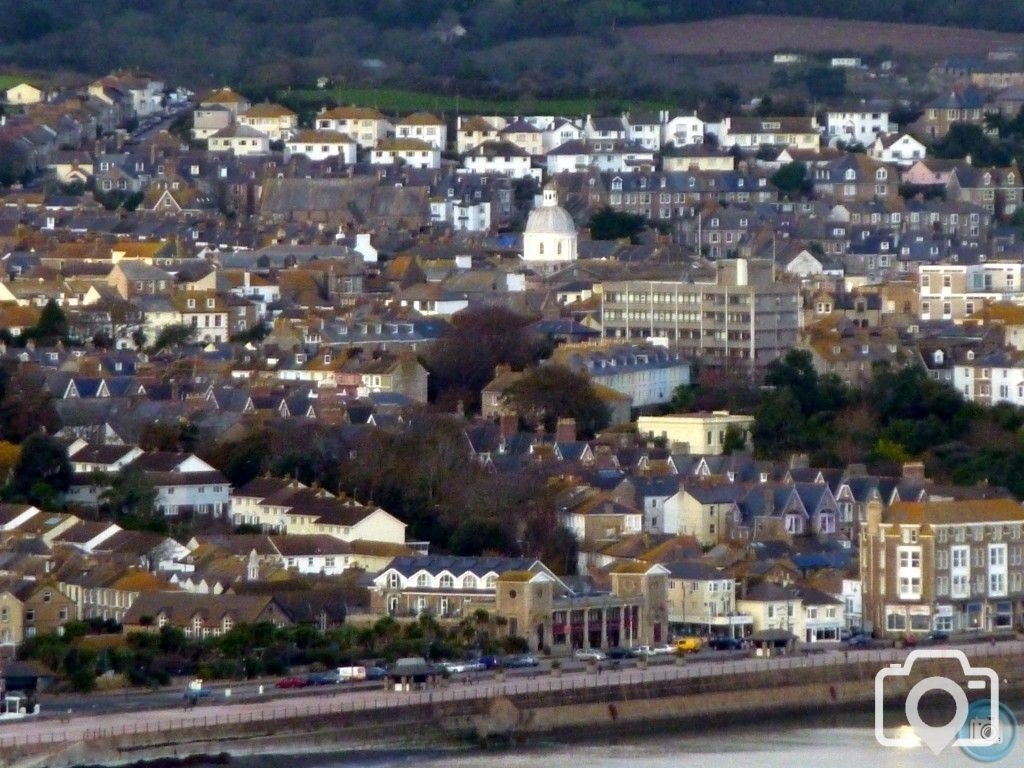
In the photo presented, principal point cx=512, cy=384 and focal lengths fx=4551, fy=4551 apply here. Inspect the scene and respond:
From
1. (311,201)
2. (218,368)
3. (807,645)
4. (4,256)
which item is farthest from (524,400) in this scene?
(311,201)

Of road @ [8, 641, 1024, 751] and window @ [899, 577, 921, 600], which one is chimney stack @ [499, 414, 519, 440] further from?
road @ [8, 641, 1024, 751]

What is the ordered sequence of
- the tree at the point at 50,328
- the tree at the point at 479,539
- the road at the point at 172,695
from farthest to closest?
the tree at the point at 50,328, the tree at the point at 479,539, the road at the point at 172,695

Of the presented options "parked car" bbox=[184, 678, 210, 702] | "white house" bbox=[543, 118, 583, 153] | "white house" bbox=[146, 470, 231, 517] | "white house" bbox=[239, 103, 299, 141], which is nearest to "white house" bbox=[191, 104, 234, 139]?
"white house" bbox=[239, 103, 299, 141]

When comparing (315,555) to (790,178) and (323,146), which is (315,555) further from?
(323,146)

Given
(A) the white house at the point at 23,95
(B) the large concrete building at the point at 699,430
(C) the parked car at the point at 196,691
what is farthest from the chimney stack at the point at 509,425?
(A) the white house at the point at 23,95

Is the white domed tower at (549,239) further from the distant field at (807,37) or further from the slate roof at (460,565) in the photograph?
the distant field at (807,37)

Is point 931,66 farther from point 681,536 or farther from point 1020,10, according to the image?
point 681,536

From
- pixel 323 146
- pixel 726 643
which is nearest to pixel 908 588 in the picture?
pixel 726 643
